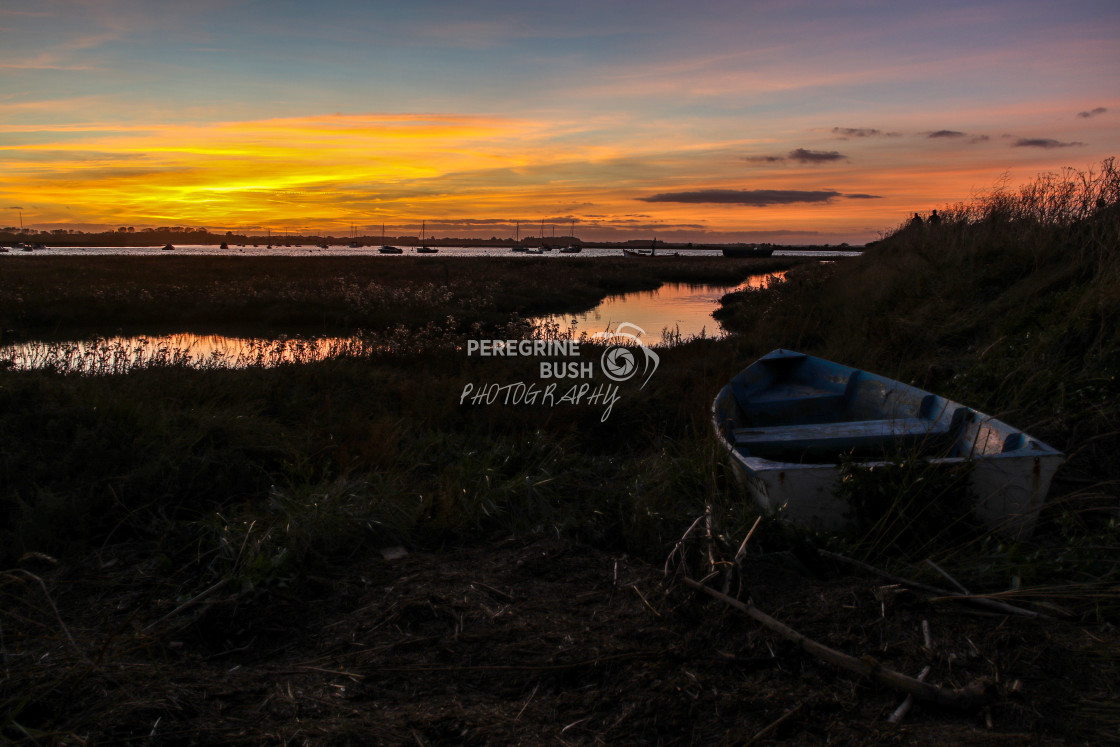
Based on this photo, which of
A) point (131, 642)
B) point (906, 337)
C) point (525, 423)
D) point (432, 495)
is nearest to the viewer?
point (131, 642)

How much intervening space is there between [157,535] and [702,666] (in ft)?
12.7

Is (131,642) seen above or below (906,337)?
below

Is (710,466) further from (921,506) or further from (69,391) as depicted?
(69,391)

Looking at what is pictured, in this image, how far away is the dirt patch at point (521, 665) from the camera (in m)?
2.47

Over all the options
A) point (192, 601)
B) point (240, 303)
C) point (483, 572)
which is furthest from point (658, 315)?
point (192, 601)

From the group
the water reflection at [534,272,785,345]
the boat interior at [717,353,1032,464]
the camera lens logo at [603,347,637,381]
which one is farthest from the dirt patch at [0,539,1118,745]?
the water reflection at [534,272,785,345]

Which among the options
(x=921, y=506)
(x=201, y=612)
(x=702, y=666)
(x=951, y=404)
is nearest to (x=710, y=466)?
(x=921, y=506)

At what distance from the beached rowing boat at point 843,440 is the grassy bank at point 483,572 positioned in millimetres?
244

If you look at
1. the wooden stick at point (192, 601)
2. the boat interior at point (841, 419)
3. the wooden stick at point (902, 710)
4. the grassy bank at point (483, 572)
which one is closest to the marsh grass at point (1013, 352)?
the grassy bank at point (483, 572)

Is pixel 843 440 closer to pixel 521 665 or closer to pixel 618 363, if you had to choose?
pixel 521 665

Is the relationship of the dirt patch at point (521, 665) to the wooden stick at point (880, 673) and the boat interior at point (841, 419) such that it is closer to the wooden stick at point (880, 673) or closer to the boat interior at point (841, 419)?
the wooden stick at point (880, 673)

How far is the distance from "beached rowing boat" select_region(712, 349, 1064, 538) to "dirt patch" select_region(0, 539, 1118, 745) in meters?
0.86

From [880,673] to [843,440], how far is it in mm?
3412

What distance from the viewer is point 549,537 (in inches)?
181
